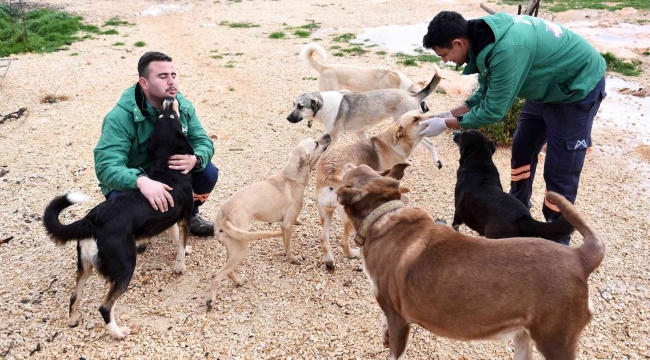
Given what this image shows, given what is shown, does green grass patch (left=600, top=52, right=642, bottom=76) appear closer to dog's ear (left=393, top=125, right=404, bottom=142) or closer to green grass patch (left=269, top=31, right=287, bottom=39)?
dog's ear (left=393, top=125, right=404, bottom=142)

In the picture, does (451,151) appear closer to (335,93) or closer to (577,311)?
(335,93)

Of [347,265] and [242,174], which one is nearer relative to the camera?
[347,265]

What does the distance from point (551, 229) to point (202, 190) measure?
10.8 feet

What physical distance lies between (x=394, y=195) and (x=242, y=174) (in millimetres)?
3459

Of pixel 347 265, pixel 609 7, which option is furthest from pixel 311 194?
pixel 609 7

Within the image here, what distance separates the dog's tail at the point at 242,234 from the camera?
3.56 metres

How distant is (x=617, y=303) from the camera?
12.1 ft

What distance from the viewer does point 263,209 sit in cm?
404

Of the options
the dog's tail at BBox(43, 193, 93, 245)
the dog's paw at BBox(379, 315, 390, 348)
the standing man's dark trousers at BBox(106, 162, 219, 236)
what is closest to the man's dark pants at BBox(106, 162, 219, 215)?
the standing man's dark trousers at BBox(106, 162, 219, 236)

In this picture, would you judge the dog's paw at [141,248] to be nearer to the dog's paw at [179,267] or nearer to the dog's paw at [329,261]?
the dog's paw at [179,267]

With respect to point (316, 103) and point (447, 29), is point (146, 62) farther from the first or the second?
point (316, 103)

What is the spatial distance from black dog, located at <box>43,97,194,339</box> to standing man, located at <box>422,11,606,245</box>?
2.42 meters

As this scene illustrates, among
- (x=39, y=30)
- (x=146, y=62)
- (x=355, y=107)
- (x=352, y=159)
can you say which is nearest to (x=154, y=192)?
(x=146, y=62)

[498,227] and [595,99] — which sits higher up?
[595,99]
